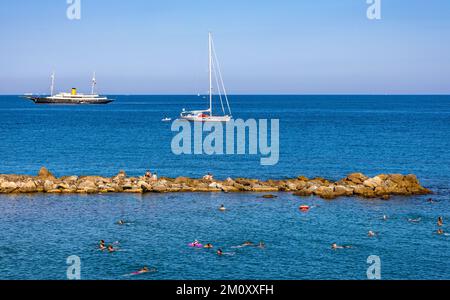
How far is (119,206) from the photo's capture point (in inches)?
2446

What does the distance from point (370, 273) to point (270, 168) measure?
51974mm

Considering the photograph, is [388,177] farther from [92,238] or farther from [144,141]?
[144,141]

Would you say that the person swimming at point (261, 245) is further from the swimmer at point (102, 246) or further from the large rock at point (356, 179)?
the large rock at point (356, 179)
